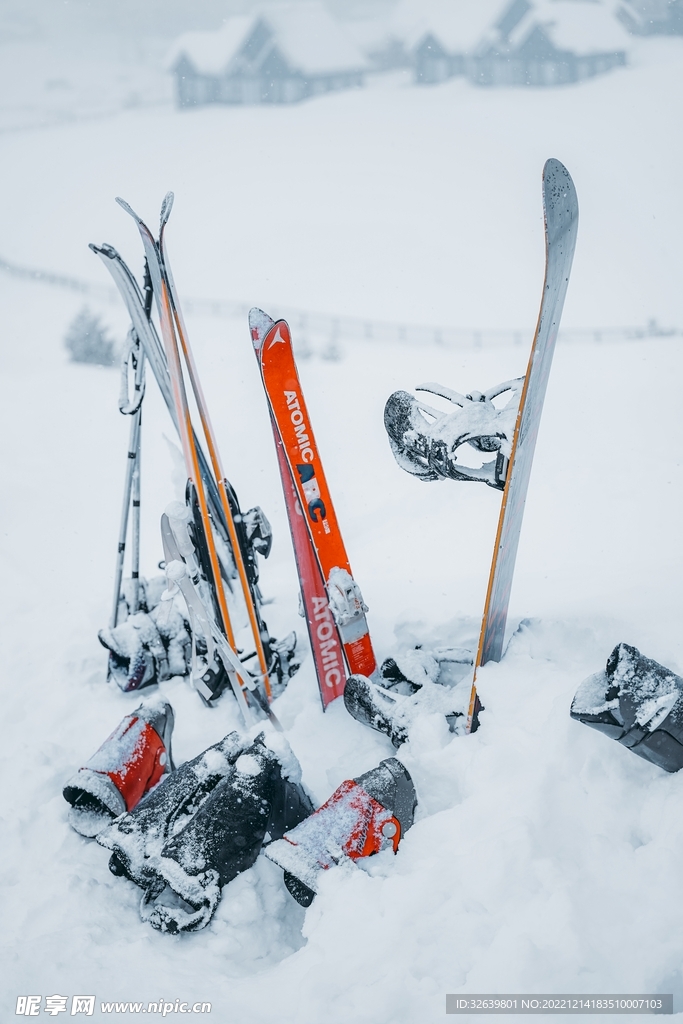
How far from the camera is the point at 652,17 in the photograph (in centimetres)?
3030

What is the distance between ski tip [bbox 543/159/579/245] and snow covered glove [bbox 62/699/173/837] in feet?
7.87

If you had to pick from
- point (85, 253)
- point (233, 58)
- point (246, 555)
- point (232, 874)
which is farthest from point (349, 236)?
point (232, 874)

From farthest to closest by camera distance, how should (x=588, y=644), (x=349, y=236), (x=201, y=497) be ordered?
(x=349, y=236) → (x=201, y=497) → (x=588, y=644)

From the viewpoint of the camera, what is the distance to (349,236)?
20.2m

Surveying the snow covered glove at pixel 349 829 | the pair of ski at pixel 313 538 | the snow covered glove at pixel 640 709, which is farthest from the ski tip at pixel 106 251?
the snow covered glove at pixel 640 709

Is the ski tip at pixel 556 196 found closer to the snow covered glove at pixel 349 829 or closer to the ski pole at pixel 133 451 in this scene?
the snow covered glove at pixel 349 829

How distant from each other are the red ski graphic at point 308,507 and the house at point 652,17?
3602 cm

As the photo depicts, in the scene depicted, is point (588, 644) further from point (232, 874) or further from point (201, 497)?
point (201, 497)

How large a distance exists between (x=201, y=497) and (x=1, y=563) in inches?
141

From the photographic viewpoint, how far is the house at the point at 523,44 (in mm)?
27641

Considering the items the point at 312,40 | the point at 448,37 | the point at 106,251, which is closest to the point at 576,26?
the point at 448,37

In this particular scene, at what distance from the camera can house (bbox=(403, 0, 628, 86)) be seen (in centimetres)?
2764

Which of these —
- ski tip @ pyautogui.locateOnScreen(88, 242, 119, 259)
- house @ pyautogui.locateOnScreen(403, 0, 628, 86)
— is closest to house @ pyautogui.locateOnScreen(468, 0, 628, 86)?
house @ pyautogui.locateOnScreen(403, 0, 628, 86)

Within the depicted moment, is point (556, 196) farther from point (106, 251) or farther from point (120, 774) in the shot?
point (120, 774)
